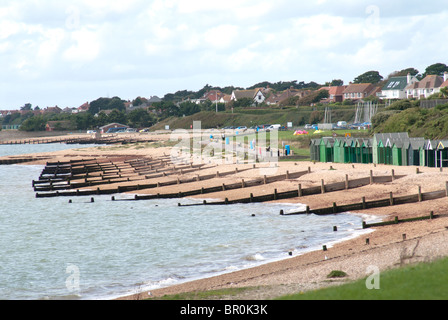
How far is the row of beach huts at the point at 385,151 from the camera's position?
48.7m

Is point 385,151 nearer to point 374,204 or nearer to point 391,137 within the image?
point 391,137

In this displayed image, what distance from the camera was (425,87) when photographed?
157250mm

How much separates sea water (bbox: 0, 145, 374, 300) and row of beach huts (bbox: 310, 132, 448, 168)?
14270 millimetres

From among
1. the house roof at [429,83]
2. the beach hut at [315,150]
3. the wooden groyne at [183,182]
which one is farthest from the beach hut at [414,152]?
the house roof at [429,83]

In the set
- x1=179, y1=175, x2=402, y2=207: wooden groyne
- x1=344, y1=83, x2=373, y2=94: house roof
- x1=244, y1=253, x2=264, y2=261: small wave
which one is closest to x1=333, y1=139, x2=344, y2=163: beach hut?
x1=179, y1=175, x2=402, y2=207: wooden groyne

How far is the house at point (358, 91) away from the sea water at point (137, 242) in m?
154

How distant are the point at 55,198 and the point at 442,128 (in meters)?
46.6

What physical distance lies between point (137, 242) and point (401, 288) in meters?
22.3

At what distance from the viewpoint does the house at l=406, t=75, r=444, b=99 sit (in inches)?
6093

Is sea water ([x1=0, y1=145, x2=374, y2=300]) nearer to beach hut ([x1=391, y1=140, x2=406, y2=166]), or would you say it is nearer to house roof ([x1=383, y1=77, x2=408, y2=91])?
beach hut ([x1=391, y1=140, x2=406, y2=166])

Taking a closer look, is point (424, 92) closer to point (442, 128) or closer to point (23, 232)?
point (442, 128)

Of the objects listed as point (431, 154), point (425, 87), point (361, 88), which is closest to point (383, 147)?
point (431, 154)

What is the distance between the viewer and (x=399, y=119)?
85.8m
